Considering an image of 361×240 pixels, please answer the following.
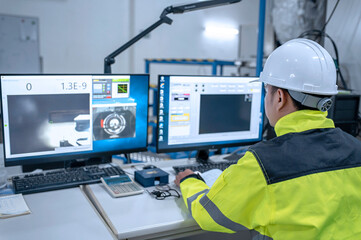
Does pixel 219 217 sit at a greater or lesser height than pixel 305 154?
lesser

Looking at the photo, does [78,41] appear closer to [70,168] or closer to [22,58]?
[22,58]

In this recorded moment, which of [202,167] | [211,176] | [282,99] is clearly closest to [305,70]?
[282,99]

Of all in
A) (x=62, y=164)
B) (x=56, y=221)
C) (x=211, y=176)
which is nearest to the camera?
(x=56, y=221)

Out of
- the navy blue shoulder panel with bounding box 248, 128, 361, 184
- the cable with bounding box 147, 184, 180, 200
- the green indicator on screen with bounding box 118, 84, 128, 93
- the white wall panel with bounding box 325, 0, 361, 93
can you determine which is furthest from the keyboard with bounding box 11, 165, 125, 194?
the white wall panel with bounding box 325, 0, 361, 93

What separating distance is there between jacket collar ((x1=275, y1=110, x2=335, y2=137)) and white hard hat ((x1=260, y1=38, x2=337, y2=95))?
0.22ft

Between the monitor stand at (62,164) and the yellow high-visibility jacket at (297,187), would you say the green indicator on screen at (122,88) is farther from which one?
the yellow high-visibility jacket at (297,187)

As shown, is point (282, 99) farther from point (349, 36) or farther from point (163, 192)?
point (349, 36)

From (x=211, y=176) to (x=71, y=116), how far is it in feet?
2.13

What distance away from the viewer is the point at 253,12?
5.98 meters

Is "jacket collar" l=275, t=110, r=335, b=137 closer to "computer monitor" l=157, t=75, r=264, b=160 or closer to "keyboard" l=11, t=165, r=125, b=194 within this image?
"computer monitor" l=157, t=75, r=264, b=160

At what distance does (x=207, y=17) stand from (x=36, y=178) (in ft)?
16.6

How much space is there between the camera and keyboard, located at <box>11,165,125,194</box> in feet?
4.65

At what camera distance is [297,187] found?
0.99m

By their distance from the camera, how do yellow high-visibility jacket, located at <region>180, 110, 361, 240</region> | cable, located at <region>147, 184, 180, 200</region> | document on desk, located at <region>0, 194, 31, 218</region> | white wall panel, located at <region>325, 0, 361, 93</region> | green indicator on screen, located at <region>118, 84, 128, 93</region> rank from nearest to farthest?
yellow high-visibility jacket, located at <region>180, 110, 361, 240</region> → document on desk, located at <region>0, 194, 31, 218</region> → cable, located at <region>147, 184, 180, 200</region> → green indicator on screen, located at <region>118, 84, 128, 93</region> → white wall panel, located at <region>325, 0, 361, 93</region>
